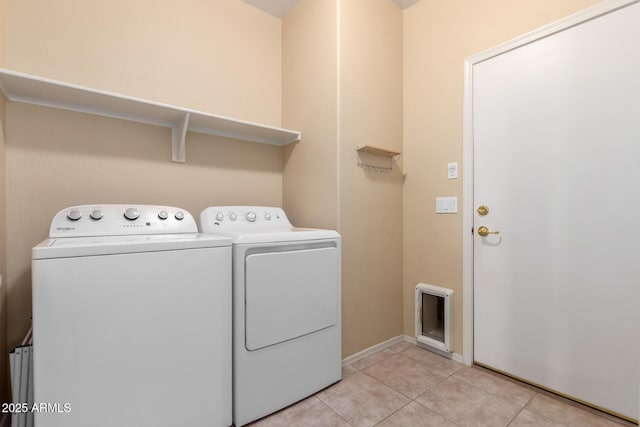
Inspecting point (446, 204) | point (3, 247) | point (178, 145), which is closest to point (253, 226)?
point (178, 145)

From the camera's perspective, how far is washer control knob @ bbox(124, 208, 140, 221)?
1409mm

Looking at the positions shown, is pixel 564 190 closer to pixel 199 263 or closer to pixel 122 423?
pixel 199 263

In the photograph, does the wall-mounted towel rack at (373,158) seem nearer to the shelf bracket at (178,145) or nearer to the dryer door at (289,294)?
the dryer door at (289,294)

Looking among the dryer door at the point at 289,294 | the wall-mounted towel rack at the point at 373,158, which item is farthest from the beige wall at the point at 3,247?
the wall-mounted towel rack at the point at 373,158

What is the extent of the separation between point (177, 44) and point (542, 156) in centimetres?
236

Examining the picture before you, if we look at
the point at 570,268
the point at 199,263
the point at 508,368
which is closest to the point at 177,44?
the point at 199,263

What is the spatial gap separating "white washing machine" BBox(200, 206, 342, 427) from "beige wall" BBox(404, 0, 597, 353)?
830 millimetres

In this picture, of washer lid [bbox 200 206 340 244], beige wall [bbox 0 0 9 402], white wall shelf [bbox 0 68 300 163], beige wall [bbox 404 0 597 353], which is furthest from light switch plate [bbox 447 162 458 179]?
beige wall [bbox 0 0 9 402]

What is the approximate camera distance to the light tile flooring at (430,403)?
134 centimetres

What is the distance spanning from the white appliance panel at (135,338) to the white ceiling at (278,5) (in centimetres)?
201

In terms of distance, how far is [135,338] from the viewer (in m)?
1.07

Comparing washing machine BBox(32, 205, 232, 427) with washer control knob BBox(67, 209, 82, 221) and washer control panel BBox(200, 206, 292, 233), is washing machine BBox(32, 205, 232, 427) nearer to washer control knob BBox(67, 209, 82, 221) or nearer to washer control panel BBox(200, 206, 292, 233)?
washer control knob BBox(67, 209, 82, 221)

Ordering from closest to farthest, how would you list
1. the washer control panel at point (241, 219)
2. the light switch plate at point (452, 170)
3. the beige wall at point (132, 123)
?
the beige wall at point (132, 123)
the washer control panel at point (241, 219)
the light switch plate at point (452, 170)

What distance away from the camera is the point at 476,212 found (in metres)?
1.85
